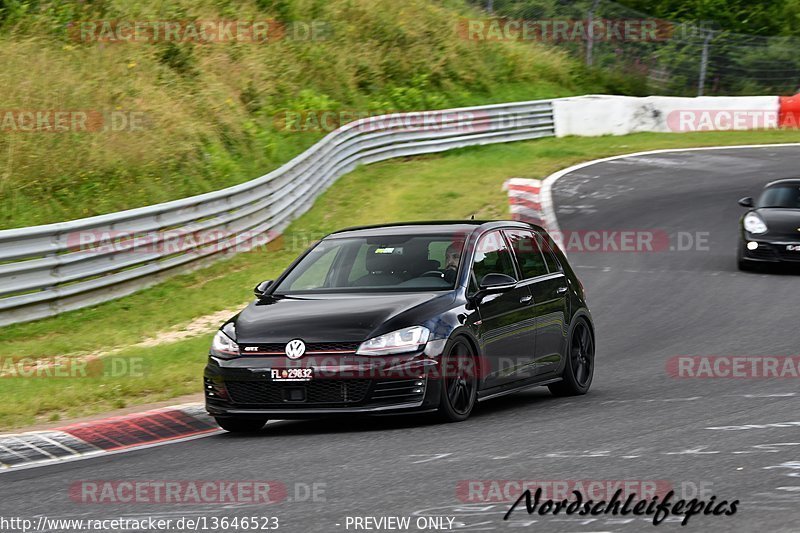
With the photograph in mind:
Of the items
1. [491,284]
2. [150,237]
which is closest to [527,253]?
[491,284]

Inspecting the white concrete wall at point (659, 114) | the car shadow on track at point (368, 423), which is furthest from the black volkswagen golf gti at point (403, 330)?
the white concrete wall at point (659, 114)

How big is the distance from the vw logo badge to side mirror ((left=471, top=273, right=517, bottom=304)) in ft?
4.88

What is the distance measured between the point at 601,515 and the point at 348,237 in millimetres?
4874

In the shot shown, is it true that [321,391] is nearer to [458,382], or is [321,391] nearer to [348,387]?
[348,387]

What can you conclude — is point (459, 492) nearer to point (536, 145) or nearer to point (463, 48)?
point (536, 145)

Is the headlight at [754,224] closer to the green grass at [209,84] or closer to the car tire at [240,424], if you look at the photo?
the green grass at [209,84]

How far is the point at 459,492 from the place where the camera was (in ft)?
22.4

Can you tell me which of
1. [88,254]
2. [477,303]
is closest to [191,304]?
[88,254]

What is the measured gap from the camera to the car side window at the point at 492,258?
33.8 feet

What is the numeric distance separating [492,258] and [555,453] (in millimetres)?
2880

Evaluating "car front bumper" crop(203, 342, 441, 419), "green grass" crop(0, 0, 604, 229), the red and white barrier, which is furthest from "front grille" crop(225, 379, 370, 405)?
the red and white barrier

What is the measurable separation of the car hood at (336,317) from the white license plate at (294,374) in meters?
0.20

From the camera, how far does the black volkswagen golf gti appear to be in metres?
9.05

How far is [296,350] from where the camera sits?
9047 millimetres
